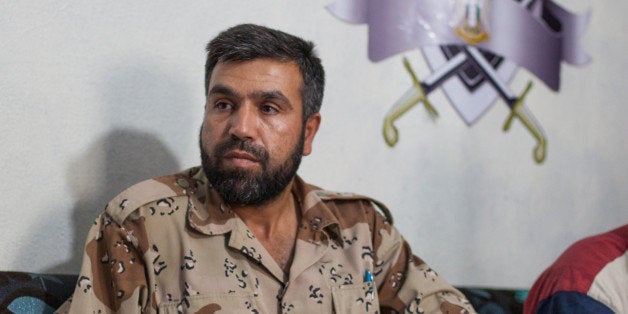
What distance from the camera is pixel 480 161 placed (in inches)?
103

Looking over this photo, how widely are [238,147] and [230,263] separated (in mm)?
242

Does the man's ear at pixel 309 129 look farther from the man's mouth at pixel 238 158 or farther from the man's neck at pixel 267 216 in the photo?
the man's mouth at pixel 238 158

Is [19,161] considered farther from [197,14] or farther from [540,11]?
[540,11]

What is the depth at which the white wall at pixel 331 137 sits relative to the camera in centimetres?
182

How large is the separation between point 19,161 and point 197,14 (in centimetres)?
59

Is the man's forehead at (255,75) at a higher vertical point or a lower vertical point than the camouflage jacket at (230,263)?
higher

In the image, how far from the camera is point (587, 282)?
1.85 m

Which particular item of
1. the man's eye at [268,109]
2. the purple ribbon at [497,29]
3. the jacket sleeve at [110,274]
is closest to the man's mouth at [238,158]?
the man's eye at [268,109]

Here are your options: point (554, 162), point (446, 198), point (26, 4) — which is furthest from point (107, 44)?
point (554, 162)

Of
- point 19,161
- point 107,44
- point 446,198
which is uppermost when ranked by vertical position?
point 107,44

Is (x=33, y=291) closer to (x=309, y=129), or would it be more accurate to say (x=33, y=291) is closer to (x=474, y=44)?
Result: (x=309, y=129)

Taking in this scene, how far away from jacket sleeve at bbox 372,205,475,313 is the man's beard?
1.01 ft

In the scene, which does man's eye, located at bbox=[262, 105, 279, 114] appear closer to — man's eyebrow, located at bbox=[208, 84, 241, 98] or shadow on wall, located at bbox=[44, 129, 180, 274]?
man's eyebrow, located at bbox=[208, 84, 241, 98]

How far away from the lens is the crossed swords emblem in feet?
7.97
